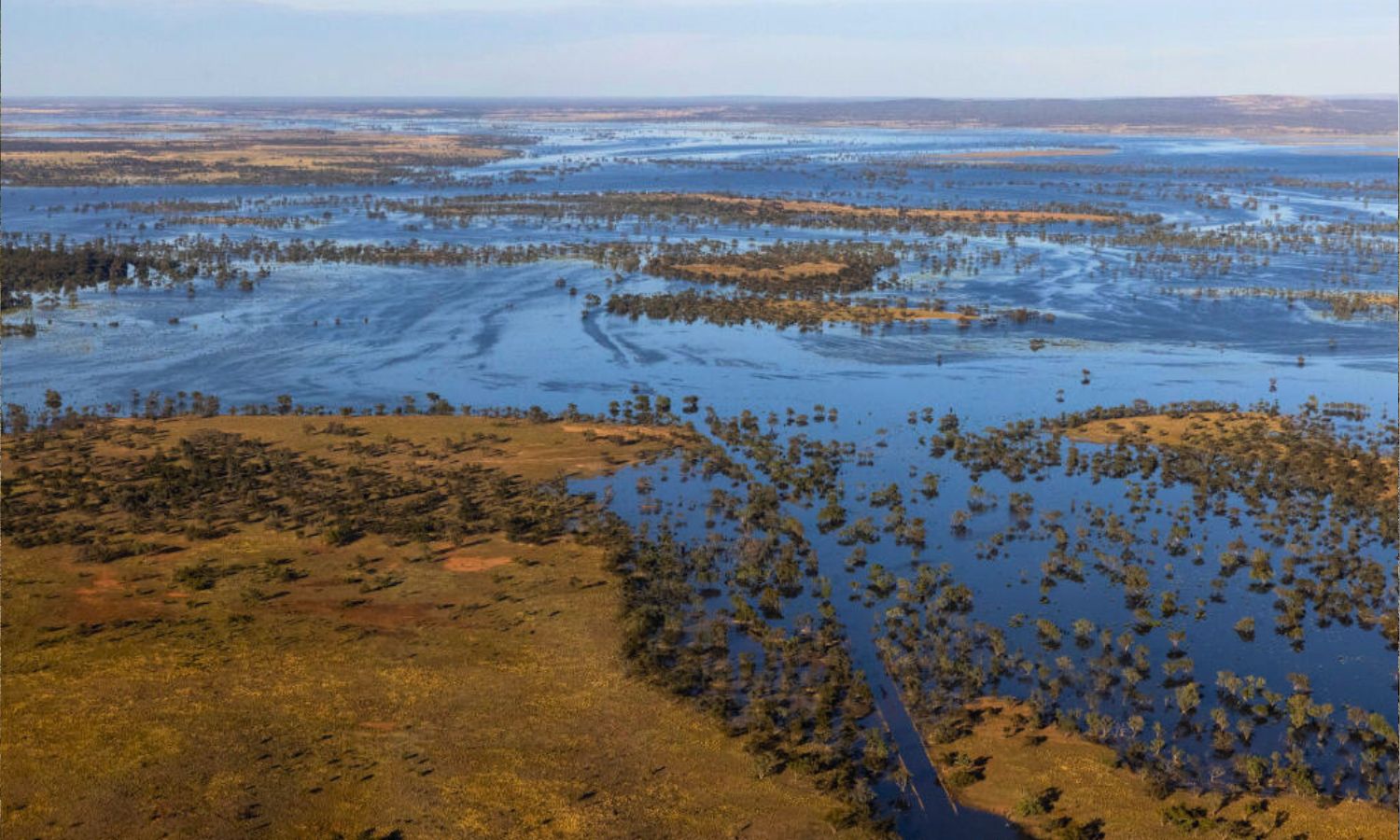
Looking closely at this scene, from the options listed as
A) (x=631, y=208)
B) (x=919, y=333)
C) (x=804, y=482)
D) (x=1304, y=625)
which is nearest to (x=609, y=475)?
(x=804, y=482)

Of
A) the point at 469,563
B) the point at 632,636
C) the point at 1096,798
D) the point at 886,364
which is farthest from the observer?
the point at 886,364

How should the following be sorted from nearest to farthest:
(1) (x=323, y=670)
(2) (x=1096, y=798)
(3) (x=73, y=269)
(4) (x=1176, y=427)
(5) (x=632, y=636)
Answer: (2) (x=1096, y=798) < (1) (x=323, y=670) < (5) (x=632, y=636) < (4) (x=1176, y=427) < (3) (x=73, y=269)

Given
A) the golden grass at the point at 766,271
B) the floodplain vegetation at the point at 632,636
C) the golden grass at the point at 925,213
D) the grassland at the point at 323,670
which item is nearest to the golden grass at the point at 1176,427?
the floodplain vegetation at the point at 632,636

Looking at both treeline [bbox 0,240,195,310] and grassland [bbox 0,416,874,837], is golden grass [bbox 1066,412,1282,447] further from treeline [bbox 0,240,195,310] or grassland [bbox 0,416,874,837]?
treeline [bbox 0,240,195,310]

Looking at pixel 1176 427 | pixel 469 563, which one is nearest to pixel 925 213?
pixel 1176 427

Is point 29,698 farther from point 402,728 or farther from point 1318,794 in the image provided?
point 1318,794

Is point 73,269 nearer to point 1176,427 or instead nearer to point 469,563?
point 469,563
